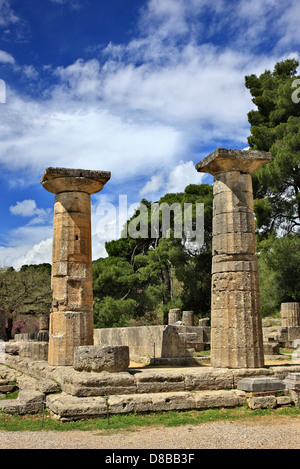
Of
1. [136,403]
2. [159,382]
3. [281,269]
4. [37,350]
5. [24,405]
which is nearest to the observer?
[136,403]

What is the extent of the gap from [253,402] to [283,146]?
20743 mm

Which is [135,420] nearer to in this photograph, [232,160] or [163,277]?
[232,160]

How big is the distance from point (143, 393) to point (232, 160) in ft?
17.8

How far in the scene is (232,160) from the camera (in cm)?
1041

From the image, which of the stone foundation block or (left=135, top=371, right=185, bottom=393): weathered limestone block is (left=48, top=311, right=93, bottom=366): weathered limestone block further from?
the stone foundation block

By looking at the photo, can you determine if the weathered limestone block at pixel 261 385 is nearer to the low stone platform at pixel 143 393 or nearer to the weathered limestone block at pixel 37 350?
the low stone platform at pixel 143 393

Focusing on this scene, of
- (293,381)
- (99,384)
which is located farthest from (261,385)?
(99,384)

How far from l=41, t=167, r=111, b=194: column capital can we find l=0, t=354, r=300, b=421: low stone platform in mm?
4499

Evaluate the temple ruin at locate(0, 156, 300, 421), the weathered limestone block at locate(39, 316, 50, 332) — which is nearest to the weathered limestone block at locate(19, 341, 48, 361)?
the temple ruin at locate(0, 156, 300, 421)

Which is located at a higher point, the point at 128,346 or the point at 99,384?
the point at 128,346

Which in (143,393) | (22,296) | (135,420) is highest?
(22,296)

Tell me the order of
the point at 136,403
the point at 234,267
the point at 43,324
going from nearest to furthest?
1. the point at 136,403
2. the point at 234,267
3. the point at 43,324

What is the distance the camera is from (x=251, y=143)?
3019 centimetres
